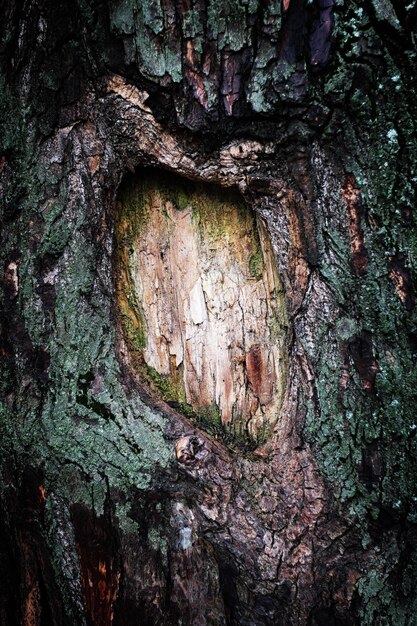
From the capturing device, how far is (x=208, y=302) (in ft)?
5.29

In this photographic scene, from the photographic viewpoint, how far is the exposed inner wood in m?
1.58

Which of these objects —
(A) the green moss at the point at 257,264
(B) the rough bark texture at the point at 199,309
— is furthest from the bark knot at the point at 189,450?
(A) the green moss at the point at 257,264

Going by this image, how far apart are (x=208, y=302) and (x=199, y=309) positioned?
35mm

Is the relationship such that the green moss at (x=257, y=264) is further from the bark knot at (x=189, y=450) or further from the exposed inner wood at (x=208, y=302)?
the bark knot at (x=189, y=450)

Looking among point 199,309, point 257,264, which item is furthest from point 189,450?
point 257,264

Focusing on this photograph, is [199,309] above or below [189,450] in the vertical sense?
above

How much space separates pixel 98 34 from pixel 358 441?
1259 mm

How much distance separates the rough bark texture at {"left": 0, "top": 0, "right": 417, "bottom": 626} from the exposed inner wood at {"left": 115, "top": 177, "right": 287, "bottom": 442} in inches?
2.0

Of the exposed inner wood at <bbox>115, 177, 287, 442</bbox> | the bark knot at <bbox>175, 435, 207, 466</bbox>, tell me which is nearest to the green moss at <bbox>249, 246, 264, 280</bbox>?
the exposed inner wood at <bbox>115, 177, 287, 442</bbox>

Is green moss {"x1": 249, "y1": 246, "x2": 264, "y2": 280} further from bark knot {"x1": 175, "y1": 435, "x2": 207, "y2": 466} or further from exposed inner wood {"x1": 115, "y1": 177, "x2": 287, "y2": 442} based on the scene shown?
bark knot {"x1": 175, "y1": 435, "x2": 207, "y2": 466}

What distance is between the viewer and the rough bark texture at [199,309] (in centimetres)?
133

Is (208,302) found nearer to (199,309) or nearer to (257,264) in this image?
(199,309)

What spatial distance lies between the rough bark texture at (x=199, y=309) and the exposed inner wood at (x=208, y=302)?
0.05 metres

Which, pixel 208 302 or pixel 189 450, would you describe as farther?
pixel 208 302
